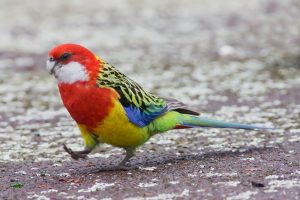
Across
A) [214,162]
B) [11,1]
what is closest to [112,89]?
[214,162]

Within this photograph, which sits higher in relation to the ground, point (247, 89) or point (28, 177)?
point (247, 89)

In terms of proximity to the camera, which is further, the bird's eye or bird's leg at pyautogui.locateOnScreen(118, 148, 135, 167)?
bird's leg at pyautogui.locateOnScreen(118, 148, 135, 167)

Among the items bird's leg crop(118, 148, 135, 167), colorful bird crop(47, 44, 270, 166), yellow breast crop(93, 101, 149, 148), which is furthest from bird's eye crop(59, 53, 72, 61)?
bird's leg crop(118, 148, 135, 167)

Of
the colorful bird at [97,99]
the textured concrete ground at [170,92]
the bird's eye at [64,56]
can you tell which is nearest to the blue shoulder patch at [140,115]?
the colorful bird at [97,99]

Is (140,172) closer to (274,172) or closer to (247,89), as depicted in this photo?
(274,172)

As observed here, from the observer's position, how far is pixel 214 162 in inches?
→ 199

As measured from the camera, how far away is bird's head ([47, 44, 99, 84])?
4664mm

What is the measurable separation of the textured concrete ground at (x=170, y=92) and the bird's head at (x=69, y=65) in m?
0.66

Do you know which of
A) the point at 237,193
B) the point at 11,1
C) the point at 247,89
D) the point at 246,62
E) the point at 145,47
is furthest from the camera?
the point at 11,1

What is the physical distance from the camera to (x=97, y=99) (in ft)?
15.2

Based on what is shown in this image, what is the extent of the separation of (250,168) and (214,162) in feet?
1.17

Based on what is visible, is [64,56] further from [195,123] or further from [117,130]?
[195,123]

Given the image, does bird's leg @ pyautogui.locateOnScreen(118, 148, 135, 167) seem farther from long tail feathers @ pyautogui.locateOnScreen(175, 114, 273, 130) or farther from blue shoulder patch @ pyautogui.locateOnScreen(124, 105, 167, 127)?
long tail feathers @ pyautogui.locateOnScreen(175, 114, 273, 130)

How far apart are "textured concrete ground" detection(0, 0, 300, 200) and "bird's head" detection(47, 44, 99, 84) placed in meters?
0.66
